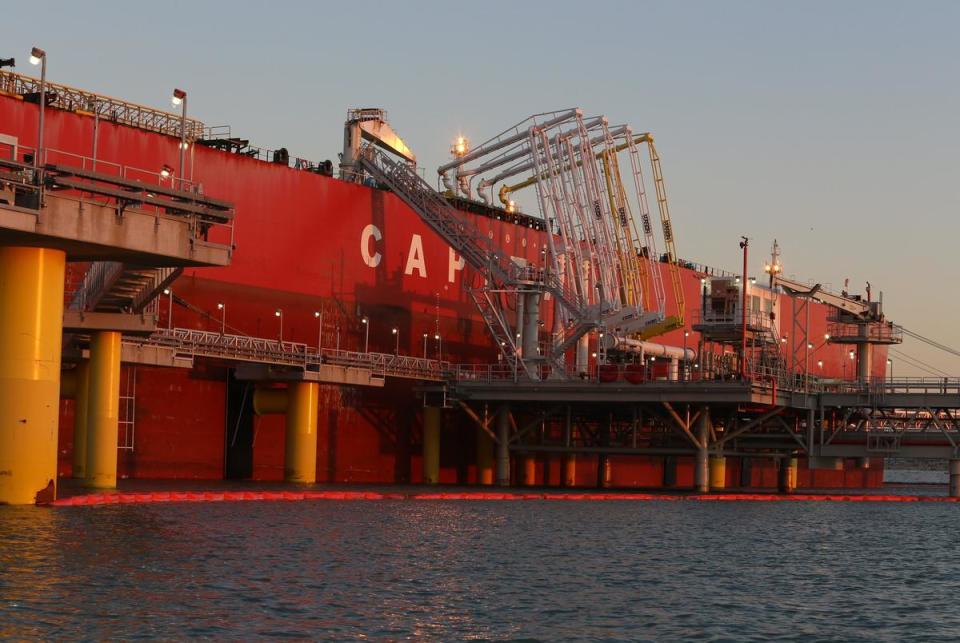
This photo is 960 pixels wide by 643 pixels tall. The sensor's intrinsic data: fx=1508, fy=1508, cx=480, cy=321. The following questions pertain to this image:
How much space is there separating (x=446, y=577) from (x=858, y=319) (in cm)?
6599

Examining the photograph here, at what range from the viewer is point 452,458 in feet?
328

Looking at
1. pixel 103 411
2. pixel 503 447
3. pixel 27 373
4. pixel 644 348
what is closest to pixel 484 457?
pixel 503 447

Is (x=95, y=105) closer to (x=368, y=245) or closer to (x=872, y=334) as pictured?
(x=368, y=245)

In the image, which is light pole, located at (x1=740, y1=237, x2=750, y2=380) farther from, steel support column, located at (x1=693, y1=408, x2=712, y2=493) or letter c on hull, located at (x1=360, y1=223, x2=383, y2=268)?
letter c on hull, located at (x1=360, y1=223, x2=383, y2=268)

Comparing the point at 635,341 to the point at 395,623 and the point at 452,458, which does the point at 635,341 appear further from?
the point at 395,623

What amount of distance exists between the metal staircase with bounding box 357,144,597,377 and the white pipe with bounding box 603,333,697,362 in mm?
3059

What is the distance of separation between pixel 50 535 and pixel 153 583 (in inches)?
355

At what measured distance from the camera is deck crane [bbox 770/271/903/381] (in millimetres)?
98188

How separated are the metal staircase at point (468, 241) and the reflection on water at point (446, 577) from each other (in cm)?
3309

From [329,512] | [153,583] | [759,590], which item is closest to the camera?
[153,583]

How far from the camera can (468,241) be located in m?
94.7

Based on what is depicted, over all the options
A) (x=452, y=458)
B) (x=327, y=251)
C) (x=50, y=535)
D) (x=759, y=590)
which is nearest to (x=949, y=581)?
(x=759, y=590)

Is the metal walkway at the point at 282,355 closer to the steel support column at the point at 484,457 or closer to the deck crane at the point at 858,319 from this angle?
the steel support column at the point at 484,457

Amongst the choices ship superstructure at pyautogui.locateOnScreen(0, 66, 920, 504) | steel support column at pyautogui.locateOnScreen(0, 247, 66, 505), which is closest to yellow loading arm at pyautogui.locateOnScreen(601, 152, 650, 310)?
ship superstructure at pyautogui.locateOnScreen(0, 66, 920, 504)
